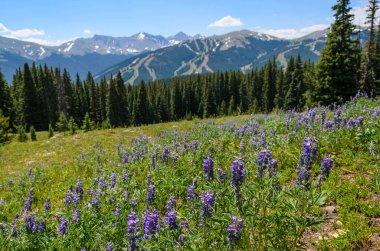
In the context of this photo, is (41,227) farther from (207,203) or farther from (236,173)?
(236,173)

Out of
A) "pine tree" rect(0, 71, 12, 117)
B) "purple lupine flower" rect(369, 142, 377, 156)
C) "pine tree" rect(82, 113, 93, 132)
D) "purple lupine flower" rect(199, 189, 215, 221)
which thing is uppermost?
"purple lupine flower" rect(199, 189, 215, 221)

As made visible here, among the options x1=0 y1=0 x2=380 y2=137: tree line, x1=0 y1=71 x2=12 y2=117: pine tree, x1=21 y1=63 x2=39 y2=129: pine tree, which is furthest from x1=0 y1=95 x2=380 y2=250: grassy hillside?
x1=21 y1=63 x2=39 y2=129: pine tree

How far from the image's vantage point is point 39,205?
9.07 meters

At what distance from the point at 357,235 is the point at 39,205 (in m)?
8.78

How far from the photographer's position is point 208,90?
3839 inches

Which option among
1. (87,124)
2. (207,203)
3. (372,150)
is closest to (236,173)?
(207,203)

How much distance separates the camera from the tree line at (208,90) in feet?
98.5

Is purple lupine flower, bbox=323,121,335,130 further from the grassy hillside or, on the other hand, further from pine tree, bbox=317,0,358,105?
pine tree, bbox=317,0,358,105

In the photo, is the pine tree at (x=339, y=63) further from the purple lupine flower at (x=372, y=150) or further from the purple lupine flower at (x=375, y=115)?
the purple lupine flower at (x=372, y=150)

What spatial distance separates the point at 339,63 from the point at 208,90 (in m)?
68.9

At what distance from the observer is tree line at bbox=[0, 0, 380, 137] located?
30016 millimetres

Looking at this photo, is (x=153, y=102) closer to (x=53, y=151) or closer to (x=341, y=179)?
(x=53, y=151)

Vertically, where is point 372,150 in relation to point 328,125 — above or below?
below

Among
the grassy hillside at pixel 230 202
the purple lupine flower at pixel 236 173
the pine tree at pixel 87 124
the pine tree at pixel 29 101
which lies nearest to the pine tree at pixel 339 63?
the grassy hillside at pixel 230 202
